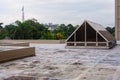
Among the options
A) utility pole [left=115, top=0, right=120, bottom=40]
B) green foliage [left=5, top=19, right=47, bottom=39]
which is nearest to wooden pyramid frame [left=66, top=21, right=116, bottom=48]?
utility pole [left=115, top=0, right=120, bottom=40]

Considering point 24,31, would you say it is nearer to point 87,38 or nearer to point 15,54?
point 87,38

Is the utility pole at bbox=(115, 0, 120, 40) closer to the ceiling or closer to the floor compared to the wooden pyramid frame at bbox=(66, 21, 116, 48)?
closer to the ceiling

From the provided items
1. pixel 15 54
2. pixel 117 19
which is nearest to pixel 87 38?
pixel 15 54

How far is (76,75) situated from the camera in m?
11.0

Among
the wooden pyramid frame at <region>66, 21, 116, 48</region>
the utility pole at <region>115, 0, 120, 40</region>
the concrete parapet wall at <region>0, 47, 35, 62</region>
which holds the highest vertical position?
the utility pole at <region>115, 0, 120, 40</region>

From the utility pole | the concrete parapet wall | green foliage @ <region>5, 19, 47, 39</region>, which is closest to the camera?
the concrete parapet wall

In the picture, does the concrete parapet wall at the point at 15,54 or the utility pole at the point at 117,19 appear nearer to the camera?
the concrete parapet wall at the point at 15,54

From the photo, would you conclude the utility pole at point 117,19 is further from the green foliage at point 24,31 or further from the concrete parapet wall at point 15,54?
the concrete parapet wall at point 15,54

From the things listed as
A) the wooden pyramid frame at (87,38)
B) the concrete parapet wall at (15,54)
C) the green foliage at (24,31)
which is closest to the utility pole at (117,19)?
the green foliage at (24,31)

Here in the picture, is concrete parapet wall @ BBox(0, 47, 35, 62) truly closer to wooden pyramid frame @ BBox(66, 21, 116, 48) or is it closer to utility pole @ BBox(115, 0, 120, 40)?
wooden pyramid frame @ BBox(66, 21, 116, 48)

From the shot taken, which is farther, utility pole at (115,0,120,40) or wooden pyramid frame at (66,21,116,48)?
utility pole at (115,0,120,40)

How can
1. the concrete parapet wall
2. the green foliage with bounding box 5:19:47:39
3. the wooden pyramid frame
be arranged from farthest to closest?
the green foliage with bounding box 5:19:47:39 < the wooden pyramid frame < the concrete parapet wall

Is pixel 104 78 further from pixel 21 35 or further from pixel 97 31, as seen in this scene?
pixel 21 35

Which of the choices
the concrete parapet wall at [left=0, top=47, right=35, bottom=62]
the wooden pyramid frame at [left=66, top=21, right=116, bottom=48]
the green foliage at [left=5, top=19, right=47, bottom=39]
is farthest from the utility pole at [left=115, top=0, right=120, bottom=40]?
the concrete parapet wall at [left=0, top=47, right=35, bottom=62]
